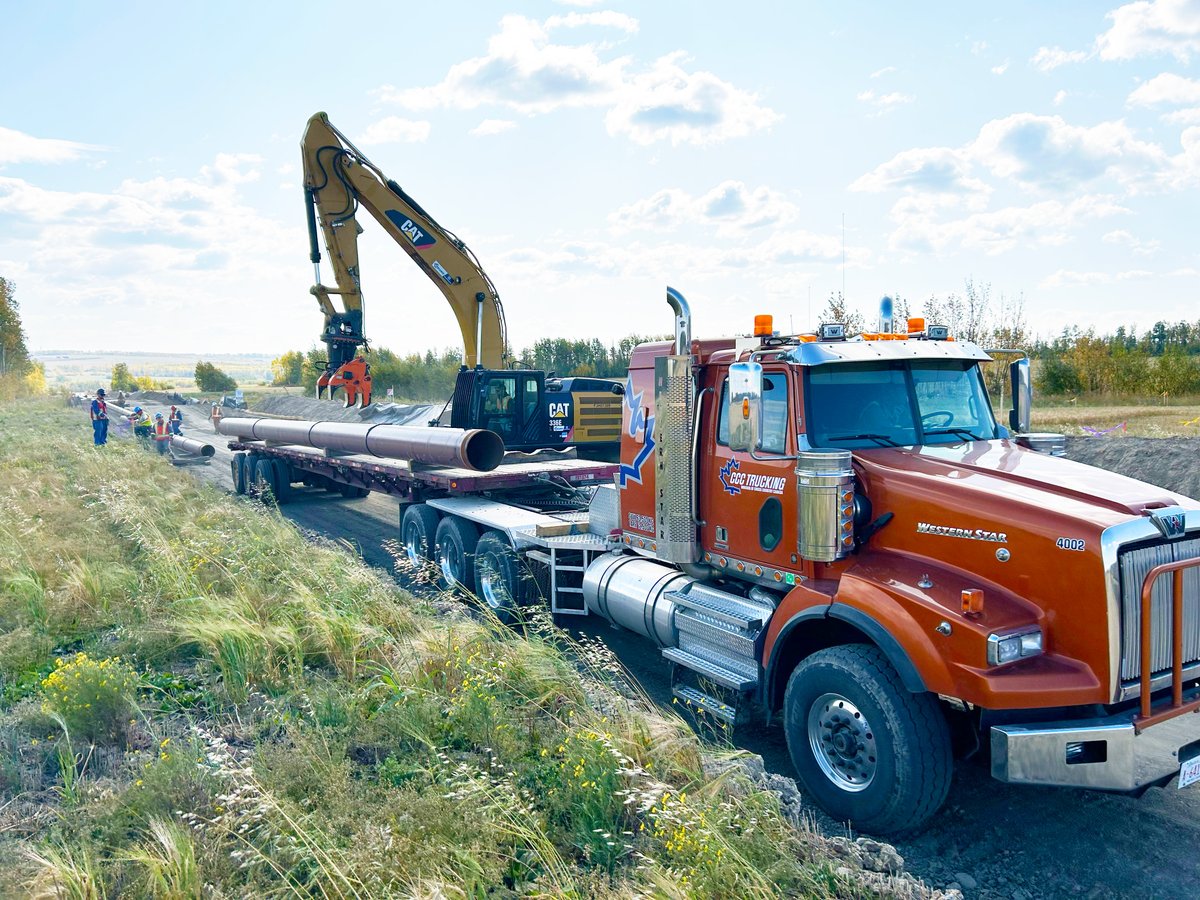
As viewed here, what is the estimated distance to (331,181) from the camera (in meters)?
15.0

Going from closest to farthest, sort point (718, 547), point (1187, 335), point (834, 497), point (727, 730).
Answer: point (834, 497)
point (727, 730)
point (718, 547)
point (1187, 335)

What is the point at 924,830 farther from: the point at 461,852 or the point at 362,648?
the point at 362,648

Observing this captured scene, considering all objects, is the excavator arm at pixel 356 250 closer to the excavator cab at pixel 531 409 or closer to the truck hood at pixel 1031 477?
the excavator cab at pixel 531 409

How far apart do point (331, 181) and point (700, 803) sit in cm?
1399

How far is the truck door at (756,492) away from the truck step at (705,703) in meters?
0.90

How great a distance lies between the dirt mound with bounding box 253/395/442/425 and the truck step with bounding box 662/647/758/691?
15.4m

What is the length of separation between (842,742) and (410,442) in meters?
7.45

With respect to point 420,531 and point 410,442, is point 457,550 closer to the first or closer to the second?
point 420,531

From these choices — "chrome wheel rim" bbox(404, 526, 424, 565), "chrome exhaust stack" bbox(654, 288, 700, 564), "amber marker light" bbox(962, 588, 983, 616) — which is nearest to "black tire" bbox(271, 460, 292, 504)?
"chrome wheel rim" bbox(404, 526, 424, 565)

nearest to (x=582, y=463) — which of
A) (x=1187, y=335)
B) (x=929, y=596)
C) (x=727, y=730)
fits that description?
(x=727, y=730)

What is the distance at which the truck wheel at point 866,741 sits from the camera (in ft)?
13.9

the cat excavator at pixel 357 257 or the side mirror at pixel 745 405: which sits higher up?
the cat excavator at pixel 357 257

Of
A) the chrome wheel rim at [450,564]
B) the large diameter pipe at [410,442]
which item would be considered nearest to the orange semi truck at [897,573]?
the chrome wheel rim at [450,564]

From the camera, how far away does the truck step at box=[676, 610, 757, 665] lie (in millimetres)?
5516
